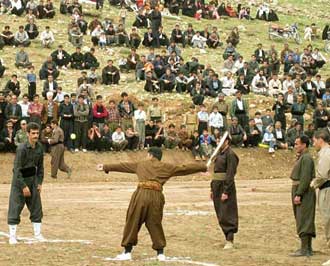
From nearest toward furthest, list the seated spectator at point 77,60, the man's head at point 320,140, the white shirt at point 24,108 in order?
the man's head at point 320,140
the white shirt at point 24,108
the seated spectator at point 77,60

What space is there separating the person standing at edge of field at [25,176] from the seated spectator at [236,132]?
1767 centimetres

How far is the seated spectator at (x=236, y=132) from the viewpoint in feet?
109

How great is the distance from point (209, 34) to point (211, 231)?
88.4 feet

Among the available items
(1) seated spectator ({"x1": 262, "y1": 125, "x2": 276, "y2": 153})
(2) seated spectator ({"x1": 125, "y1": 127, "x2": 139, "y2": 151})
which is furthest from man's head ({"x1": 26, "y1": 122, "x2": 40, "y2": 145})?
(1) seated spectator ({"x1": 262, "y1": 125, "x2": 276, "y2": 153})

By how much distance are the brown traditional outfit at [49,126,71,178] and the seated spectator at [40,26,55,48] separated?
37.1ft

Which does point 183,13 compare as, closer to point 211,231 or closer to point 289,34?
point 289,34

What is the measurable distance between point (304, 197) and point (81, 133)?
16305mm

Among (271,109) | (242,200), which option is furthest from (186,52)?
(242,200)

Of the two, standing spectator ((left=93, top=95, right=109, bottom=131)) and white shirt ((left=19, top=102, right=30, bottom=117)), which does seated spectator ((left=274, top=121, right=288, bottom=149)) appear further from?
white shirt ((left=19, top=102, right=30, bottom=117))

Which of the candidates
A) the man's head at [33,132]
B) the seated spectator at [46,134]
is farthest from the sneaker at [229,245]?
the seated spectator at [46,134]

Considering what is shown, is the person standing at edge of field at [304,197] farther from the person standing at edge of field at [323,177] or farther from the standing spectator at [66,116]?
the standing spectator at [66,116]

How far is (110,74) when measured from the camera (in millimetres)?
36875

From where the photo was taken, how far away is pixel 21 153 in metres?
15.7

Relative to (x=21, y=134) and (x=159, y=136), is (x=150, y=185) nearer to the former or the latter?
(x=21, y=134)
